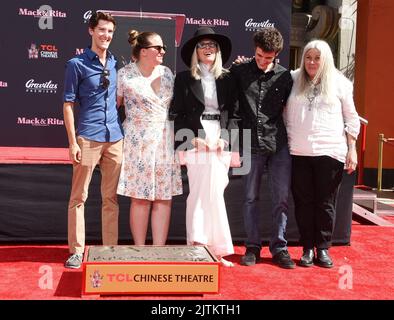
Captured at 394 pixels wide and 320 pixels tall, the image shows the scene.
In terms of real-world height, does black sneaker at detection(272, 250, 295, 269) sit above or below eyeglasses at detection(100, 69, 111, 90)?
below

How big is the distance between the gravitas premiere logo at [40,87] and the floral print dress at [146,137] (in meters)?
3.16

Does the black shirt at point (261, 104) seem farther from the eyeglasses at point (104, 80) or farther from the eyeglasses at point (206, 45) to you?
the eyeglasses at point (104, 80)

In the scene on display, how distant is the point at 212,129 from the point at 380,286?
1320 mm

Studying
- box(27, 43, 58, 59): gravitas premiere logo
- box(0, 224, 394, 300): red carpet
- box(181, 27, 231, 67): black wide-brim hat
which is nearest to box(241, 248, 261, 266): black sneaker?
box(0, 224, 394, 300): red carpet

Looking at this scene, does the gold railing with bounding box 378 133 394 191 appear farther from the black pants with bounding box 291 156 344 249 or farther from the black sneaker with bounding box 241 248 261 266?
the black sneaker with bounding box 241 248 261 266

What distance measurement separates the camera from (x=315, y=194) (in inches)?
142

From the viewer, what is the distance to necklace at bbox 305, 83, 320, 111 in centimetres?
350

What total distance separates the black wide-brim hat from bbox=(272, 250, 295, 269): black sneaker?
128 cm

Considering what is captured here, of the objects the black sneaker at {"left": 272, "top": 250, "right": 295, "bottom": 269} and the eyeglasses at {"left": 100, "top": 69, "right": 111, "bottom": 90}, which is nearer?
the eyeglasses at {"left": 100, "top": 69, "right": 111, "bottom": 90}

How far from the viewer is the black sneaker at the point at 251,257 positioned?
3.64 meters

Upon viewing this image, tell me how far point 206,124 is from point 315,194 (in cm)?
85

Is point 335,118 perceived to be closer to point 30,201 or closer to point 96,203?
point 96,203

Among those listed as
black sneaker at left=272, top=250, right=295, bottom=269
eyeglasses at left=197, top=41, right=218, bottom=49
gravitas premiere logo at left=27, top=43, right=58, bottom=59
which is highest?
gravitas premiere logo at left=27, top=43, right=58, bottom=59

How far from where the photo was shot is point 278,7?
6602 mm
